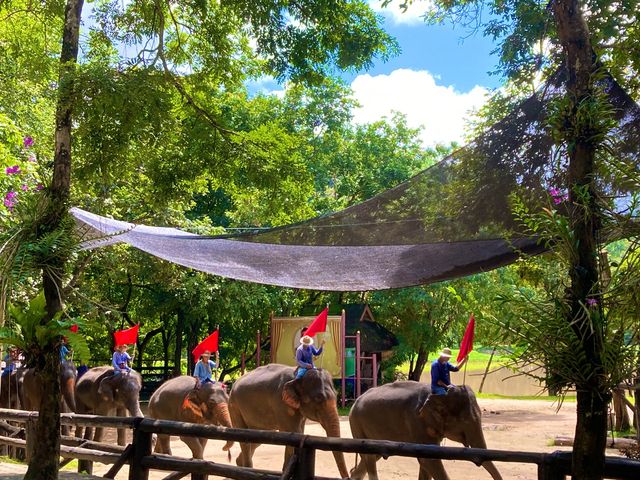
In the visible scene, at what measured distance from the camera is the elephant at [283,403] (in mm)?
7137

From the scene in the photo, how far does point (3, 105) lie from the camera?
8.46 meters

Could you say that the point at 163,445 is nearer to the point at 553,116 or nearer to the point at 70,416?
the point at 70,416

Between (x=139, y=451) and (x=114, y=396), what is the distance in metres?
4.37

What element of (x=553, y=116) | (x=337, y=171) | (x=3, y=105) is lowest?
(x=553, y=116)

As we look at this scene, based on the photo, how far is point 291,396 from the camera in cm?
727

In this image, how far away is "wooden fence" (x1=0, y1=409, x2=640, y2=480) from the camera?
367 cm

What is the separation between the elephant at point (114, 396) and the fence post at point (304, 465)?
16.8 ft

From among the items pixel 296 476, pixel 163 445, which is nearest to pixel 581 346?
pixel 296 476

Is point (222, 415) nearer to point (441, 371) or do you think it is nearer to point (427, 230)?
point (441, 371)

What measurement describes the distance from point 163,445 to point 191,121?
403 centimetres

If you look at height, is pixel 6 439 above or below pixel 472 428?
below

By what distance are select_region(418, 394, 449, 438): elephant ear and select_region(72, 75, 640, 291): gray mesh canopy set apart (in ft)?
4.87

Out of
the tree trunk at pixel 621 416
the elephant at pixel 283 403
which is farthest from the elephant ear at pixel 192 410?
the tree trunk at pixel 621 416

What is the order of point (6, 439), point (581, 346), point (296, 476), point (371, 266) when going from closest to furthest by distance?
point (581, 346) < point (296, 476) < point (371, 266) < point (6, 439)
